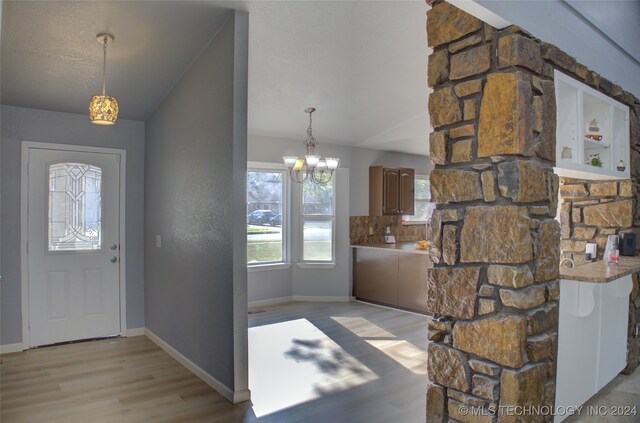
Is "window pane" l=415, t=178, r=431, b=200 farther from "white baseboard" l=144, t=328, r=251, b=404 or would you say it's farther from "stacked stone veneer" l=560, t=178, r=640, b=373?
"white baseboard" l=144, t=328, r=251, b=404

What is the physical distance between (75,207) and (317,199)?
3.27 m

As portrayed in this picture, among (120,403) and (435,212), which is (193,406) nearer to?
(120,403)

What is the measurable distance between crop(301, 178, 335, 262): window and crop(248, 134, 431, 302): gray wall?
0.36 feet

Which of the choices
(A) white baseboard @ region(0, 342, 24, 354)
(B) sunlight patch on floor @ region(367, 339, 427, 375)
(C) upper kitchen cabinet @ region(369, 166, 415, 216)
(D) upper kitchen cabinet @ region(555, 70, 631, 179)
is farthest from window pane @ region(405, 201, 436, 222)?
(A) white baseboard @ region(0, 342, 24, 354)

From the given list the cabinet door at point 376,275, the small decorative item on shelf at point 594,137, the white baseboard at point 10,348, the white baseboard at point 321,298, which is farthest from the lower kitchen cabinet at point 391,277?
the white baseboard at point 10,348

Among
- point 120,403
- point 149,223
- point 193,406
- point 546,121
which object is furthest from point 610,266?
point 149,223

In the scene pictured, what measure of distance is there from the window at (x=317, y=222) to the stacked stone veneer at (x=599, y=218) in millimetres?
3597

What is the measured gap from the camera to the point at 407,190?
7125mm

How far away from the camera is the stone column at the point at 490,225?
1858 mm

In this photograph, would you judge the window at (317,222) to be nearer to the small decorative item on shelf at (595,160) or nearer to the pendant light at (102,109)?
the pendant light at (102,109)

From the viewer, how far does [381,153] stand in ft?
22.9

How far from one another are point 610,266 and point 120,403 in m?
3.49

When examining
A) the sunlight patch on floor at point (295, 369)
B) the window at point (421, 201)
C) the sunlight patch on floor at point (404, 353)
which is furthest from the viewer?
the window at point (421, 201)

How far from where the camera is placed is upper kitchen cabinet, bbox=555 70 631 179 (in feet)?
7.59
